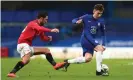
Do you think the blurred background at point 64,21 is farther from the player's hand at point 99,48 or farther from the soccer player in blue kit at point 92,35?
the player's hand at point 99,48

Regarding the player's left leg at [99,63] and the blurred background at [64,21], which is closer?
the player's left leg at [99,63]

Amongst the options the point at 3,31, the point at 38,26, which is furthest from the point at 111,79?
the point at 3,31

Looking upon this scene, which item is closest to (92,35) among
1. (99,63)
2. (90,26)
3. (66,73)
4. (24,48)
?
(90,26)

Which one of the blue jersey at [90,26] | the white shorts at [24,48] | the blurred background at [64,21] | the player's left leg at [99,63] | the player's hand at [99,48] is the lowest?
the blurred background at [64,21]

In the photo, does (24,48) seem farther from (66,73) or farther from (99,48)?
(66,73)

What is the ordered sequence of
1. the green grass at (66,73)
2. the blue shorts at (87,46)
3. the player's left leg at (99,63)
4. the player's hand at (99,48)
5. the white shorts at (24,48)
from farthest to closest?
the blue shorts at (87,46) → the player's left leg at (99,63) → the player's hand at (99,48) → the white shorts at (24,48) → the green grass at (66,73)

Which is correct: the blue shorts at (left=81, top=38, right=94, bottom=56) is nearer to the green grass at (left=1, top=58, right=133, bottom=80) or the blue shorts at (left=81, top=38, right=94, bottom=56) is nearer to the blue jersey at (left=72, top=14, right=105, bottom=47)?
the blue jersey at (left=72, top=14, right=105, bottom=47)

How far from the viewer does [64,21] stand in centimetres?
4062

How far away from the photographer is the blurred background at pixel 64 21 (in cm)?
3694

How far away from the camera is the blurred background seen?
36.9 metres

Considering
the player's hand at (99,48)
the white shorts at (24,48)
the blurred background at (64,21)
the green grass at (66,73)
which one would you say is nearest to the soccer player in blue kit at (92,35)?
the player's hand at (99,48)

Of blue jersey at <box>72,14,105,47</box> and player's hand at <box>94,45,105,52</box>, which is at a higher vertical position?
blue jersey at <box>72,14,105,47</box>

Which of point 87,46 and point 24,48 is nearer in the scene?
point 24,48

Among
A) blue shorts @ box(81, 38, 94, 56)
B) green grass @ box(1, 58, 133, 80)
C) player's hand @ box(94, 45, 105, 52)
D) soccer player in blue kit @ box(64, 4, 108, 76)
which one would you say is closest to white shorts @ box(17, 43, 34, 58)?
green grass @ box(1, 58, 133, 80)
